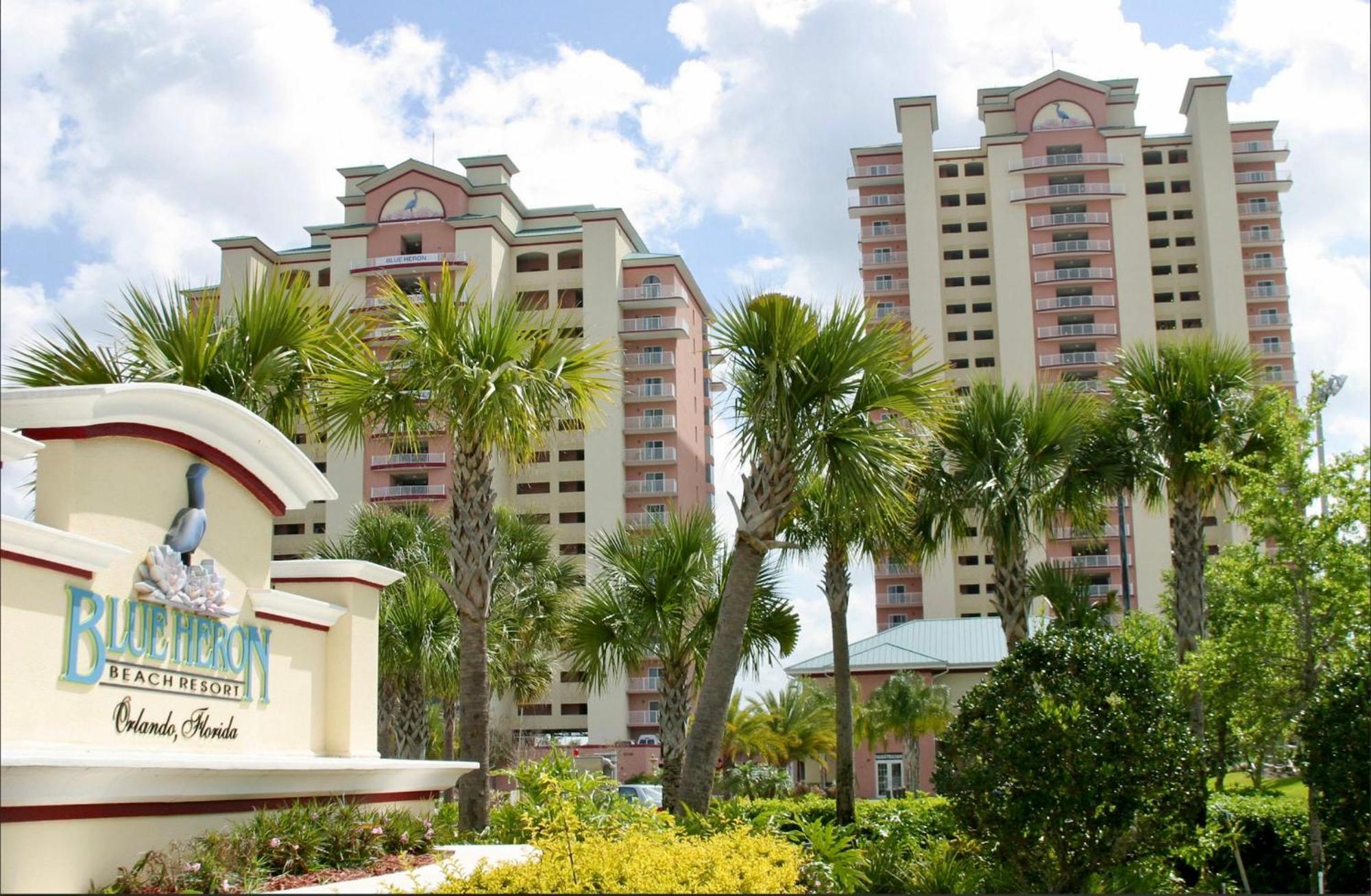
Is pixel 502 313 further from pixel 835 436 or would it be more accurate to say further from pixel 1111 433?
pixel 1111 433

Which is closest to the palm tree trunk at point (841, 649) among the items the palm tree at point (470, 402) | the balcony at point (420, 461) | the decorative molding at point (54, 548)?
the palm tree at point (470, 402)

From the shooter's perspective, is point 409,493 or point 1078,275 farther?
point 1078,275

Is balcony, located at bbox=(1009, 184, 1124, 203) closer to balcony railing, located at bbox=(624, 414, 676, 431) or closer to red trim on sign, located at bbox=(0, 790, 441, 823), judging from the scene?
balcony railing, located at bbox=(624, 414, 676, 431)

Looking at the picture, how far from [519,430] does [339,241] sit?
2606 inches

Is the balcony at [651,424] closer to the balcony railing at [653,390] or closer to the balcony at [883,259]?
the balcony railing at [653,390]

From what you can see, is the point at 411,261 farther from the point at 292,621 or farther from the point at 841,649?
the point at 292,621

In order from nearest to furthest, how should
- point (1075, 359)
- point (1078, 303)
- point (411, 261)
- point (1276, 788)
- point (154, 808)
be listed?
1. point (154, 808)
2. point (1276, 788)
3. point (411, 261)
4. point (1075, 359)
5. point (1078, 303)

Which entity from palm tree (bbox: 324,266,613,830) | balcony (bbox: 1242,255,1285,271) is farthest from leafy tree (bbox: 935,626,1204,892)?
balcony (bbox: 1242,255,1285,271)

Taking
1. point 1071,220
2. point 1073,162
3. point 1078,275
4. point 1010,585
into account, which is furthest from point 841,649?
point 1073,162

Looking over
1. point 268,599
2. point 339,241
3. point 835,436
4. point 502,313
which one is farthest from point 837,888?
point 339,241

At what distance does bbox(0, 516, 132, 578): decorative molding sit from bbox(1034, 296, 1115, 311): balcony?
76687 millimetres

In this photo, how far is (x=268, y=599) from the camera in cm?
1312

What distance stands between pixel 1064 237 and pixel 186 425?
78.8m

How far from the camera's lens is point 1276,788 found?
1121 inches
